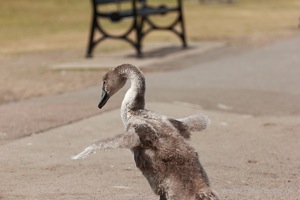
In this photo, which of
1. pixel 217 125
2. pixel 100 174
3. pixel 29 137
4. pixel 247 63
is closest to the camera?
pixel 100 174

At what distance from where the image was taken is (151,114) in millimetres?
6297

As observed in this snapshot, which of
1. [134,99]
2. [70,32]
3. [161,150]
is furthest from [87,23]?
[161,150]

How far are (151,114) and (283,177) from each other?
7.24 ft

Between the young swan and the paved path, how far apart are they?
996 millimetres

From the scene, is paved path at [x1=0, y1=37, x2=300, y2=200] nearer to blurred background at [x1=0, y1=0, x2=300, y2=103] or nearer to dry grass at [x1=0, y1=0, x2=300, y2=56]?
blurred background at [x1=0, y1=0, x2=300, y2=103]

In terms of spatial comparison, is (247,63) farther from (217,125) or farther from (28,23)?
(28,23)

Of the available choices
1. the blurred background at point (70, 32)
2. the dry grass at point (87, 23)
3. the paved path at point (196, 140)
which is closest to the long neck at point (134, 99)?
the paved path at point (196, 140)

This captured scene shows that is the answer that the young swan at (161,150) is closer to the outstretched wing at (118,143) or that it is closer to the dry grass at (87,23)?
the outstretched wing at (118,143)

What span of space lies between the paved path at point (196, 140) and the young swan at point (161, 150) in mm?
996

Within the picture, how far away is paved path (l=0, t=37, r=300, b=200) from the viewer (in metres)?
7.47

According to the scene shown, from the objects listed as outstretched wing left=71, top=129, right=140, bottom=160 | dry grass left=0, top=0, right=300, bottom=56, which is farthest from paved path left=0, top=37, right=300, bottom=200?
dry grass left=0, top=0, right=300, bottom=56

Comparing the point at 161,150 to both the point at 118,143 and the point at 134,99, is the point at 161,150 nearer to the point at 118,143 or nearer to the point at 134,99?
the point at 118,143

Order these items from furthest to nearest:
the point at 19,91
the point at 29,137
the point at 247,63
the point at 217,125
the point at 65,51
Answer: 1. the point at 65,51
2. the point at 247,63
3. the point at 19,91
4. the point at 217,125
5. the point at 29,137

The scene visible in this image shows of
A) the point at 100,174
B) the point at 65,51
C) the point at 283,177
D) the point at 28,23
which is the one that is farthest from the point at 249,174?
the point at 28,23
